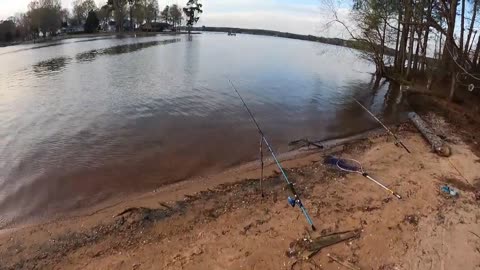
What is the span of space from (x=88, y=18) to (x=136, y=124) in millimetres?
93329

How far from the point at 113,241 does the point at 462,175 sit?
8.90 meters

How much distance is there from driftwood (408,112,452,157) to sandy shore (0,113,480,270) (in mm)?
1440

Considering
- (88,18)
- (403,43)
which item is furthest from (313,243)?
(88,18)

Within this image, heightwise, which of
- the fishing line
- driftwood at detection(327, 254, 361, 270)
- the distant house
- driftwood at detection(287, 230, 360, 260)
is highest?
the distant house

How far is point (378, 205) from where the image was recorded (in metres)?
8.06

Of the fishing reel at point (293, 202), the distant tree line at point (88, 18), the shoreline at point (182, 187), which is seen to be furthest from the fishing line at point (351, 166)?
the distant tree line at point (88, 18)

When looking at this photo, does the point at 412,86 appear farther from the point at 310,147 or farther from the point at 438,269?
the point at 438,269

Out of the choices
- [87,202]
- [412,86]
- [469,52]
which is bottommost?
[87,202]

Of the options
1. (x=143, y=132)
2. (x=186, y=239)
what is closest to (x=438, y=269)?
(x=186, y=239)

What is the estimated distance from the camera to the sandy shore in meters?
6.31

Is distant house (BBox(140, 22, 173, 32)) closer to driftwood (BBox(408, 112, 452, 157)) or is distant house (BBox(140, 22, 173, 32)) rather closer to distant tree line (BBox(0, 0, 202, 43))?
distant tree line (BBox(0, 0, 202, 43))

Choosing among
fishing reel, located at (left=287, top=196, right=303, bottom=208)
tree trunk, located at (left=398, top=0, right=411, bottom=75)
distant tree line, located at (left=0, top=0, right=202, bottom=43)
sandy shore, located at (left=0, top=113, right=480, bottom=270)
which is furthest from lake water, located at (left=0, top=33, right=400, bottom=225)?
distant tree line, located at (left=0, top=0, right=202, bottom=43)

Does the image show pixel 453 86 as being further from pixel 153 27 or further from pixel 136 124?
pixel 153 27

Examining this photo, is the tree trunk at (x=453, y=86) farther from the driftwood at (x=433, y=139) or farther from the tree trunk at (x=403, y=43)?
the tree trunk at (x=403, y=43)
